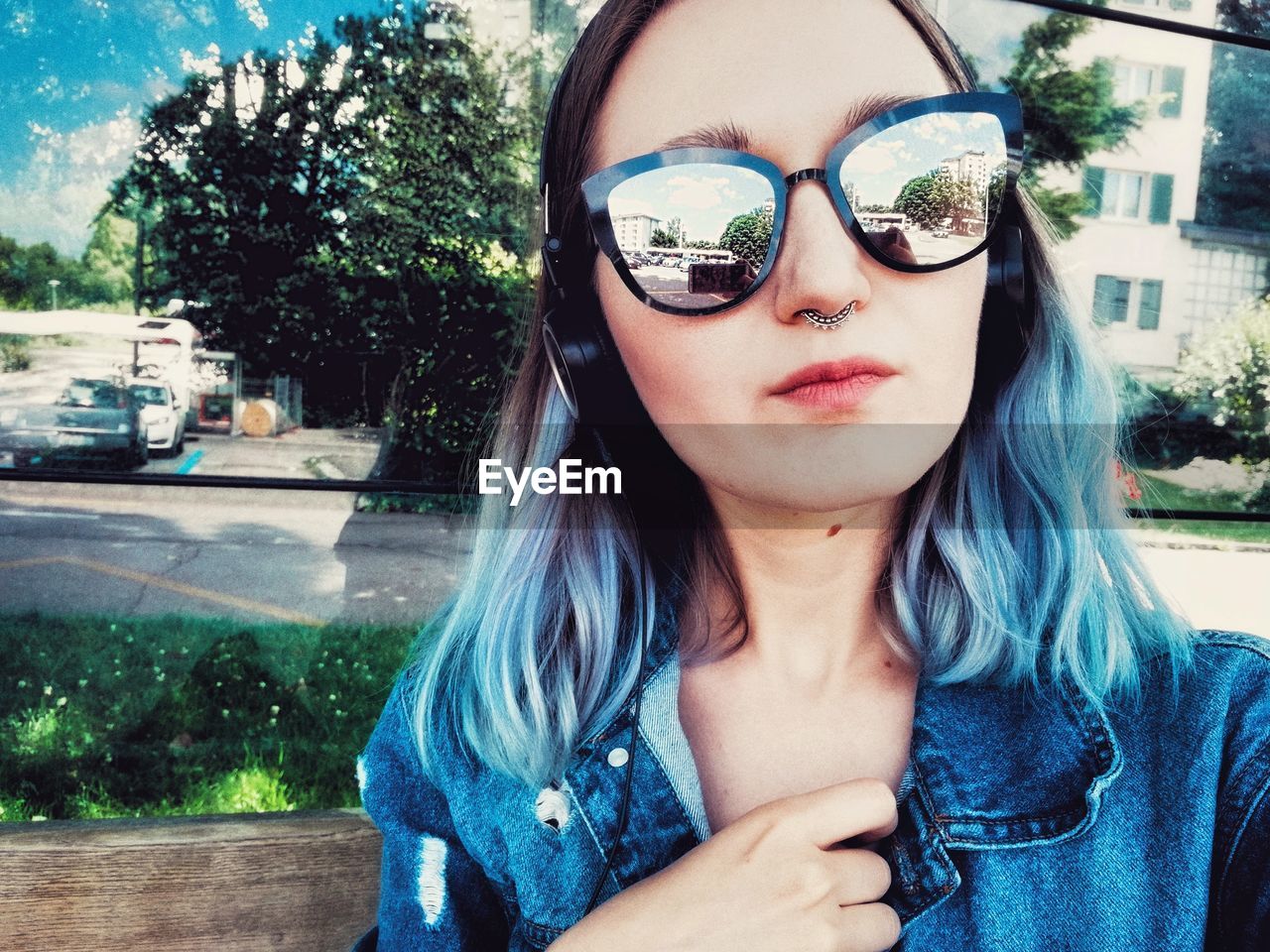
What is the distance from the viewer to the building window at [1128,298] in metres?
2.47

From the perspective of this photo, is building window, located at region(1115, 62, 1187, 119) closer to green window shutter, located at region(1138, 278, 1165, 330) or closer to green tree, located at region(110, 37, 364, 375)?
green window shutter, located at region(1138, 278, 1165, 330)

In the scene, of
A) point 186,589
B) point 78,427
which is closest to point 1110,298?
point 186,589

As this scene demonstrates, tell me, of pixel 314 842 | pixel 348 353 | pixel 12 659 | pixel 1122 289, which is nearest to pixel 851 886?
pixel 314 842

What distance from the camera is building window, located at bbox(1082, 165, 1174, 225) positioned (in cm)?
247

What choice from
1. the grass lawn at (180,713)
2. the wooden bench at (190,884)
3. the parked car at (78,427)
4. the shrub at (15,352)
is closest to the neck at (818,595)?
the wooden bench at (190,884)

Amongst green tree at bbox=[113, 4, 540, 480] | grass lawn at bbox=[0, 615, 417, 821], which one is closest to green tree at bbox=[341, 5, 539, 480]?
green tree at bbox=[113, 4, 540, 480]

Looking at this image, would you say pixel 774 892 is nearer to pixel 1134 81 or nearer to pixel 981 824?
pixel 981 824

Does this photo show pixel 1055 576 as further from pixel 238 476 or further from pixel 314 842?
pixel 238 476

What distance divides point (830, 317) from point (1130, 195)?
92.2 inches

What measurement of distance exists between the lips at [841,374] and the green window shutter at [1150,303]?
2227 millimetres

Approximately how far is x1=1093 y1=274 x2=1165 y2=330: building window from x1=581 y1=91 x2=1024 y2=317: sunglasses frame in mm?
1949

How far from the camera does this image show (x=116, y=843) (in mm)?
1009

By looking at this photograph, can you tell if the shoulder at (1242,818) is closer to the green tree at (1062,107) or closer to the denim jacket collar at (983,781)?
the denim jacket collar at (983,781)

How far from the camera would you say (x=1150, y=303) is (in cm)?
249
